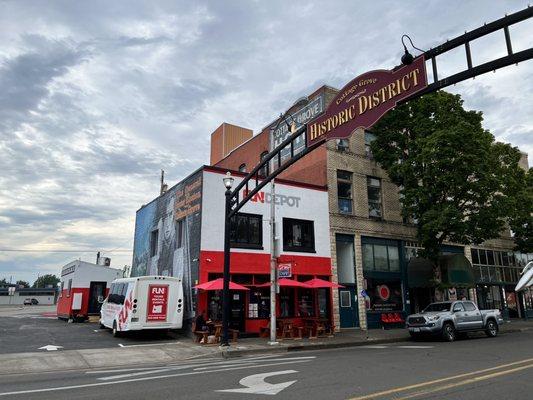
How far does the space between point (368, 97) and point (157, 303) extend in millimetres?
12591

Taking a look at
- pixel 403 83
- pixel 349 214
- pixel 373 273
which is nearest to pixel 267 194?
pixel 349 214

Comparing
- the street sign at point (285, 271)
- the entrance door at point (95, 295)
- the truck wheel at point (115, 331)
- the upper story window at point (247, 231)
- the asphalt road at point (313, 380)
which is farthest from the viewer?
the entrance door at point (95, 295)

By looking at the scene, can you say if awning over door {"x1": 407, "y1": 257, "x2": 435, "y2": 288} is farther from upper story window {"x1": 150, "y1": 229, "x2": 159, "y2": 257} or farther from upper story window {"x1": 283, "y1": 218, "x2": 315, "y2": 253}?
upper story window {"x1": 150, "y1": 229, "x2": 159, "y2": 257}

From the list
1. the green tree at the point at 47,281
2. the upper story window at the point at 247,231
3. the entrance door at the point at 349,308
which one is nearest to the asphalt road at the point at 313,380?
the upper story window at the point at 247,231

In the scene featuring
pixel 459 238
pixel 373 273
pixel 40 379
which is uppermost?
pixel 459 238

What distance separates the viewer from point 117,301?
63.4ft

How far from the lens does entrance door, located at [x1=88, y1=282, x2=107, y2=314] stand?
28.8 meters

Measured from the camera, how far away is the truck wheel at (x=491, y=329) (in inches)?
825

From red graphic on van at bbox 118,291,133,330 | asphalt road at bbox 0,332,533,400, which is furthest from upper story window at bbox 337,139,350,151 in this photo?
asphalt road at bbox 0,332,533,400

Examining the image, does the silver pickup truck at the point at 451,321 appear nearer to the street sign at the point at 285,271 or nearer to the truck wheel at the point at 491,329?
the truck wheel at the point at 491,329

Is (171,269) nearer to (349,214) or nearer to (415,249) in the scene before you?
(349,214)

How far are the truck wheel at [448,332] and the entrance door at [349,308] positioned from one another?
541cm

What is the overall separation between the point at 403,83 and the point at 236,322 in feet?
A: 46.5

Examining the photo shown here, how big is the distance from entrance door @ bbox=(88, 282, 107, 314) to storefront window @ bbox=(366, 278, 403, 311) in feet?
56.1
